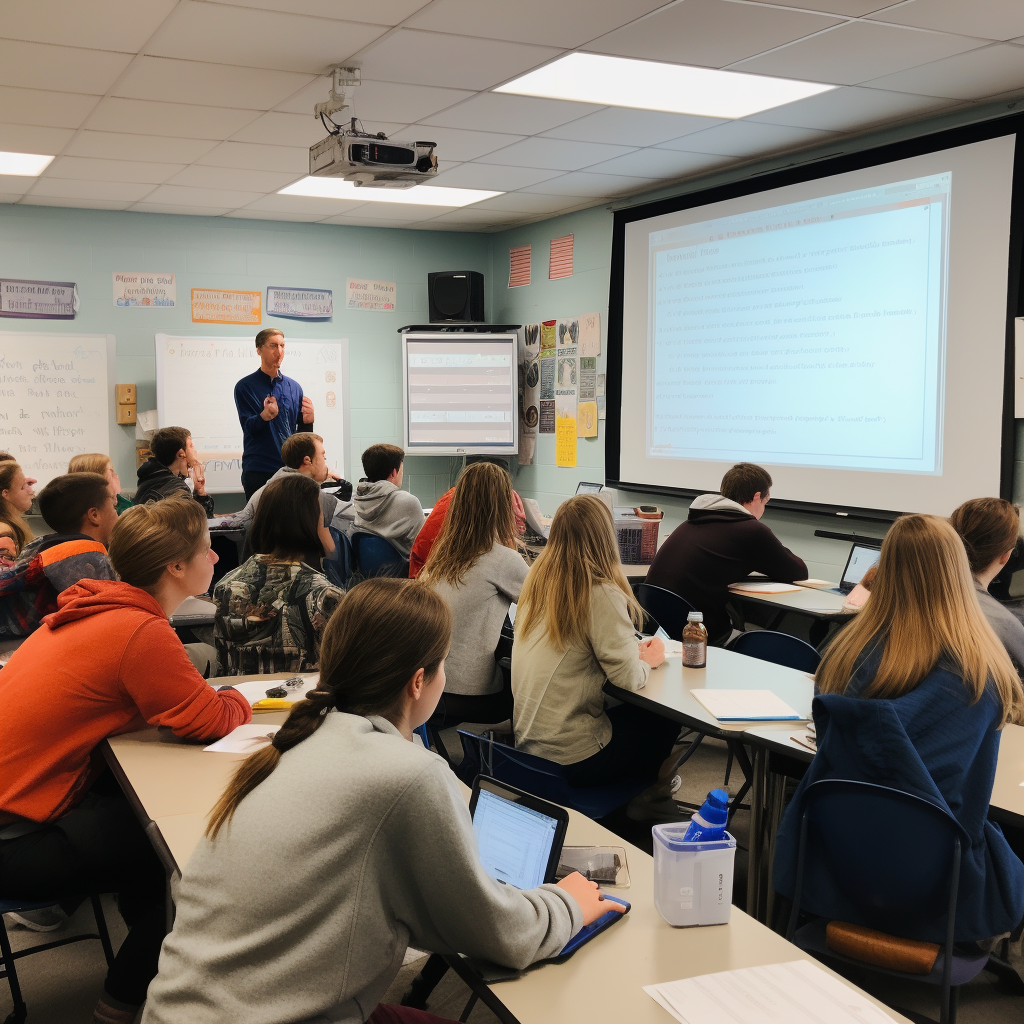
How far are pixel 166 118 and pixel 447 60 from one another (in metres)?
1.55

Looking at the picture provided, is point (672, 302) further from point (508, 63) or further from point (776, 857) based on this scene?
point (776, 857)

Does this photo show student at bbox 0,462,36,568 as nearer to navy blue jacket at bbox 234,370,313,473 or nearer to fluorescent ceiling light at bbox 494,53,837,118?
navy blue jacket at bbox 234,370,313,473

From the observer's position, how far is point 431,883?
4.14ft

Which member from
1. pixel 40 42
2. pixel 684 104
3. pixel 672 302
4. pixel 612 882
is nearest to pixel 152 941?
pixel 612 882

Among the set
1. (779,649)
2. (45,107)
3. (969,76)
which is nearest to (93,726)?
(779,649)

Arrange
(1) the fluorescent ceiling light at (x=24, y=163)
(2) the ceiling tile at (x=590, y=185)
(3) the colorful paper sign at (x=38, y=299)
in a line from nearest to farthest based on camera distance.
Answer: (1) the fluorescent ceiling light at (x=24, y=163), (2) the ceiling tile at (x=590, y=185), (3) the colorful paper sign at (x=38, y=299)

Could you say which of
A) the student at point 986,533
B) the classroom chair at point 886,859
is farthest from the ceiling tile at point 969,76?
the classroom chair at point 886,859

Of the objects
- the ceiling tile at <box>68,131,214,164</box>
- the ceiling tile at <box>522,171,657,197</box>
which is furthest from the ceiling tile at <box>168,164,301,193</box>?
the ceiling tile at <box>522,171,657,197</box>

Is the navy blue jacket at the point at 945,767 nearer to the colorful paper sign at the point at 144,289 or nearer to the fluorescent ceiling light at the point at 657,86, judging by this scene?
the fluorescent ceiling light at the point at 657,86

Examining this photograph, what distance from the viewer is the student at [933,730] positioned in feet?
6.30

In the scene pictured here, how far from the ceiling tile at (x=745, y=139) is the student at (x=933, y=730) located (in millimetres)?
3344

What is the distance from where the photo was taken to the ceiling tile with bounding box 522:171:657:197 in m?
5.95

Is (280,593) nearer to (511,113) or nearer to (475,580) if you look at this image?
(475,580)

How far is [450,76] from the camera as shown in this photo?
4043 mm
